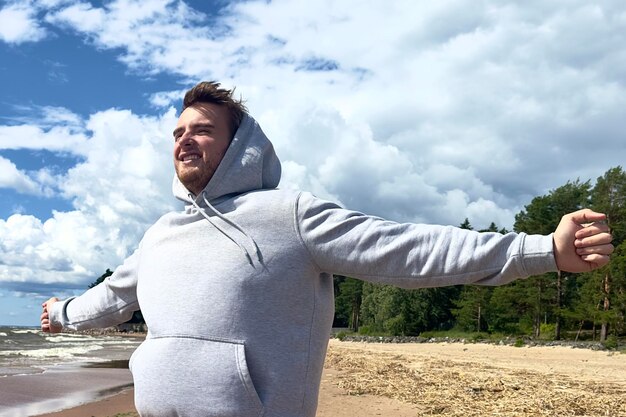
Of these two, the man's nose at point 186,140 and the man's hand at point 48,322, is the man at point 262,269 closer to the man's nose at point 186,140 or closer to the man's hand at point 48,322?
the man's nose at point 186,140

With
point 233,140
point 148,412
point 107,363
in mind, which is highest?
point 233,140

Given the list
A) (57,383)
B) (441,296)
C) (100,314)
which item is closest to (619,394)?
(100,314)

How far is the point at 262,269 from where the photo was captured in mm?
1889

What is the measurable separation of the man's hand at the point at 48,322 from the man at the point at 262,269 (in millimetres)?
892

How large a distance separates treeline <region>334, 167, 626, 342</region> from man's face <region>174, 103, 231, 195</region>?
822 inches

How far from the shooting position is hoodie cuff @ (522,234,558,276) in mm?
1682

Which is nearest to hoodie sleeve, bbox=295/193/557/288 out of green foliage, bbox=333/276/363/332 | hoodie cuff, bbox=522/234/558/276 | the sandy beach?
hoodie cuff, bbox=522/234/558/276

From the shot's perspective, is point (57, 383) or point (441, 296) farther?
point (441, 296)

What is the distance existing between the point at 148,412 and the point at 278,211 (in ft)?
2.45

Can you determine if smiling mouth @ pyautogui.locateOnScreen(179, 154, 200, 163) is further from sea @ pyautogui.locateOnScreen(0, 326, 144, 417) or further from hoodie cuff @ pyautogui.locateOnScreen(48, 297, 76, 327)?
sea @ pyautogui.locateOnScreen(0, 326, 144, 417)

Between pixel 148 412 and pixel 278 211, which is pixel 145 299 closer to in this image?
pixel 148 412

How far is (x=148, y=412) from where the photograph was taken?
201 cm

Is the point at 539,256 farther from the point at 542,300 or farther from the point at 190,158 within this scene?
the point at 542,300

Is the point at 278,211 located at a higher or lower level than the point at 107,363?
higher
